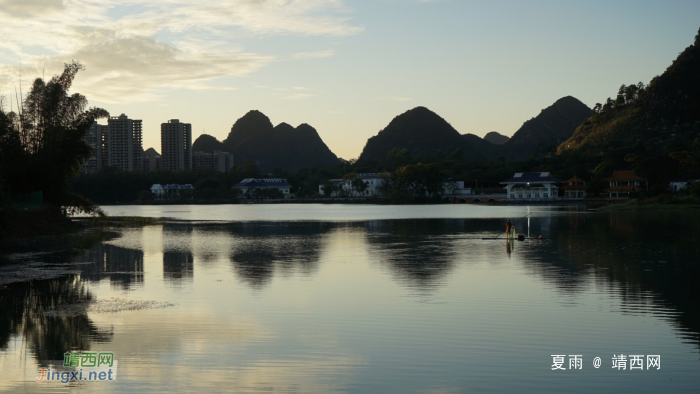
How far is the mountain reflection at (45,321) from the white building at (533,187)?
116639 millimetres

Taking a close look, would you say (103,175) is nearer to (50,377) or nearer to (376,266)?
(376,266)

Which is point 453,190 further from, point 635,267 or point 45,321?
point 45,321

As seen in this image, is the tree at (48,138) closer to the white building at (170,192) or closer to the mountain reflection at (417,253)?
the mountain reflection at (417,253)

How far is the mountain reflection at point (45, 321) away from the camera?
441 inches

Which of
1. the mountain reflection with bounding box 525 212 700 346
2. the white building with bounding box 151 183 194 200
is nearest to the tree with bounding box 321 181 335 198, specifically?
the white building with bounding box 151 183 194 200

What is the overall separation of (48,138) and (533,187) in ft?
355

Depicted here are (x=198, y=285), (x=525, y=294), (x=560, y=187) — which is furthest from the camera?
(x=560, y=187)

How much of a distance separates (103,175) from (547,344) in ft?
476

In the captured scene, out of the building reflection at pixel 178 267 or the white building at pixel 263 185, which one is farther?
the white building at pixel 263 185

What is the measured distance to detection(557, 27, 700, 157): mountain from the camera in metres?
153

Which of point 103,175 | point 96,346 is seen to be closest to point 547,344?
point 96,346

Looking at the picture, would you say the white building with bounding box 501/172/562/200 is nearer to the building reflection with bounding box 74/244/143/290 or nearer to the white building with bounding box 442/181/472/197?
the white building with bounding box 442/181/472/197

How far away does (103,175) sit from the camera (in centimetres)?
14325

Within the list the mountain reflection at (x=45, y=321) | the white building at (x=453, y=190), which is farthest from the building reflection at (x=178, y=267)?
the white building at (x=453, y=190)
